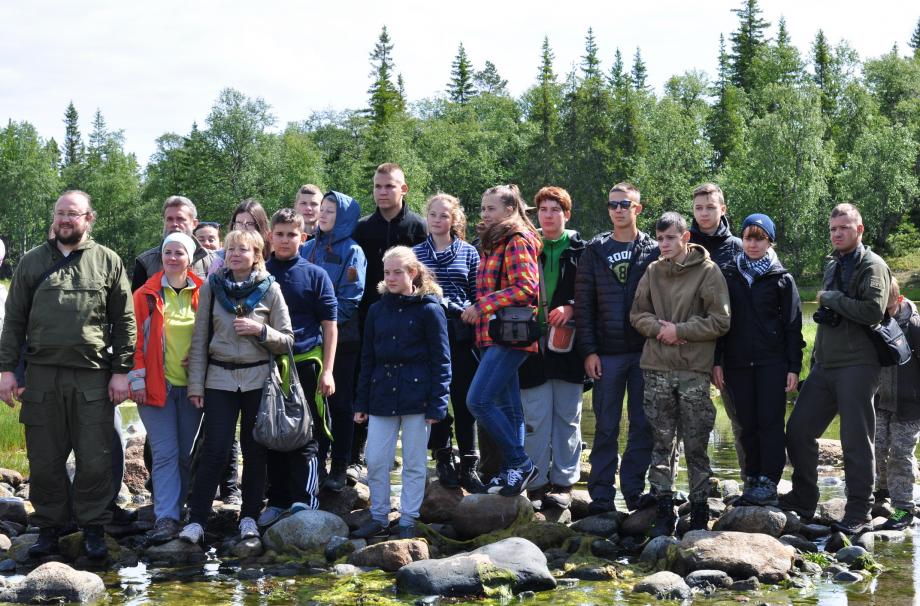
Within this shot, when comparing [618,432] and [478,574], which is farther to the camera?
[618,432]

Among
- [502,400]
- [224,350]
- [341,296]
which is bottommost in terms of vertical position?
[502,400]

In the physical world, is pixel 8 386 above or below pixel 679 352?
below

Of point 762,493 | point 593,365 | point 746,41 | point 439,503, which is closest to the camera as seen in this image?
point 762,493

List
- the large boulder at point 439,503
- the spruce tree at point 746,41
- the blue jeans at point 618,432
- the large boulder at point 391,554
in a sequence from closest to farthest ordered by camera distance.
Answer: the large boulder at point 391,554
the blue jeans at point 618,432
the large boulder at point 439,503
the spruce tree at point 746,41

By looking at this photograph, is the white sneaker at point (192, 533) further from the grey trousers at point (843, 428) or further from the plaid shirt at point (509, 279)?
the grey trousers at point (843, 428)

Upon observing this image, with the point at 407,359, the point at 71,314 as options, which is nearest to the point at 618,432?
the point at 407,359

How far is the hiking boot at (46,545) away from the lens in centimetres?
703

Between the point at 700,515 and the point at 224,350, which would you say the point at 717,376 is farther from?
the point at 224,350

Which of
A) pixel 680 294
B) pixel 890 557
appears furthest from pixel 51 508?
pixel 890 557

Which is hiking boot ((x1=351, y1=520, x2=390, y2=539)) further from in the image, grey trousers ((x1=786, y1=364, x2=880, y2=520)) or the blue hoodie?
grey trousers ((x1=786, y1=364, x2=880, y2=520))

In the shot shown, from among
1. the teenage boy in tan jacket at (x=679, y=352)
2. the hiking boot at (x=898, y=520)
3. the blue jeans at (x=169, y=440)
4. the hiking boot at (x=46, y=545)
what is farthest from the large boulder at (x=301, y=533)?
the hiking boot at (x=898, y=520)

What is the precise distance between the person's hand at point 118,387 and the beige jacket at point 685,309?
12.1 feet

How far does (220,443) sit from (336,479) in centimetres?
124

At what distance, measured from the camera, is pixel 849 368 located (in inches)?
299
